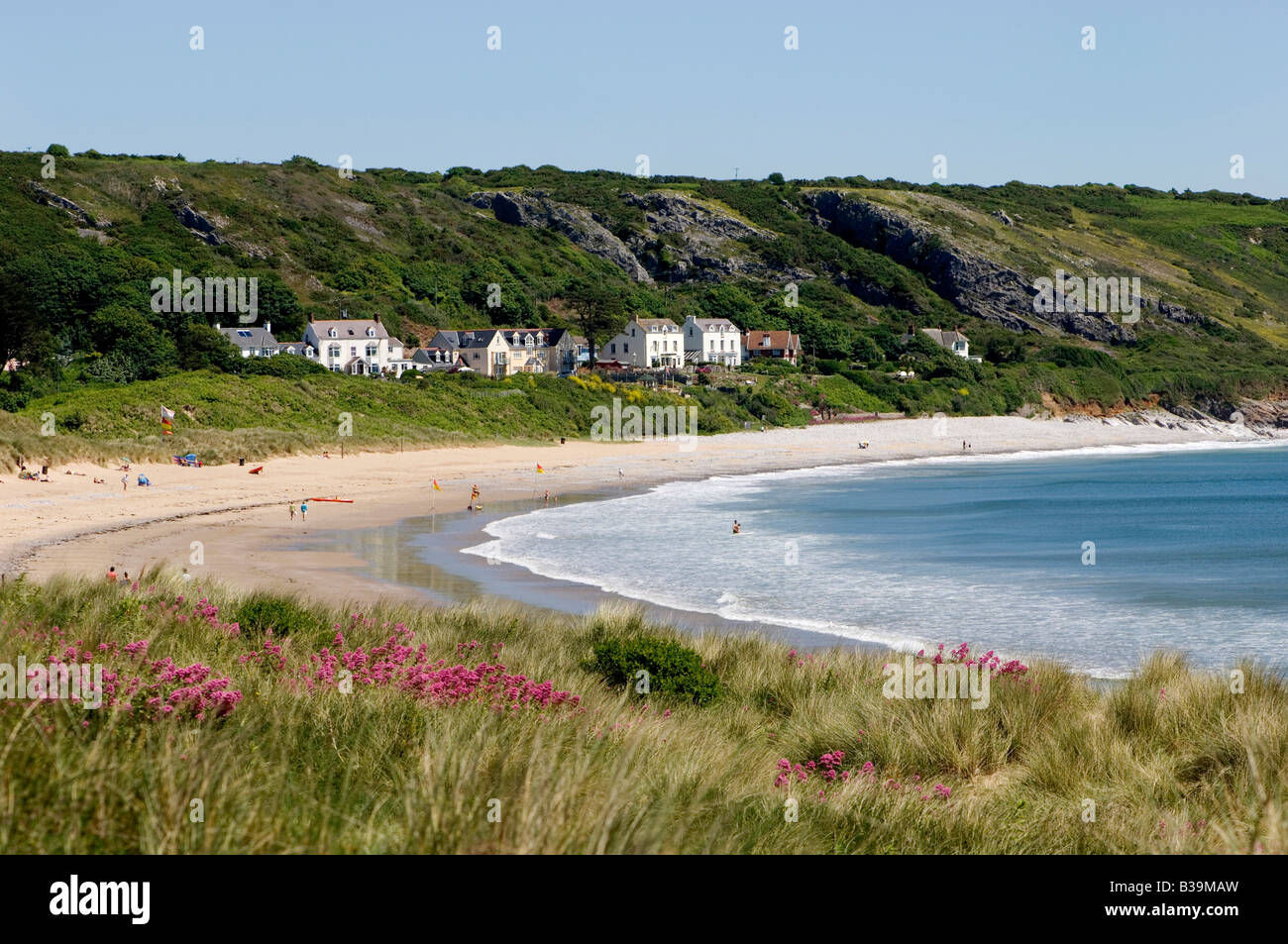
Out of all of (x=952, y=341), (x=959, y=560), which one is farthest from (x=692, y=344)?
(x=959, y=560)

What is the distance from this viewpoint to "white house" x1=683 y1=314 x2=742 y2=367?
10288 cm

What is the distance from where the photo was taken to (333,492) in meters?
39.6

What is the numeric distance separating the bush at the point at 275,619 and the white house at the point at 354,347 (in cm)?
6787

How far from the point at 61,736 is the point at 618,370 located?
279 ft

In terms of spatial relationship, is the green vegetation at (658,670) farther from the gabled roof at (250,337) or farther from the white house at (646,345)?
the white house at (646,345)

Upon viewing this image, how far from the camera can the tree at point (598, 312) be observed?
96438 millimetres

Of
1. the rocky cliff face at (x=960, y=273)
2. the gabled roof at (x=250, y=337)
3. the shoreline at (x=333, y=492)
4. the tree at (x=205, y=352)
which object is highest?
the rocky cliff face at (x=960, y=273)

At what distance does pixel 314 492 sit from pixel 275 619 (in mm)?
29330

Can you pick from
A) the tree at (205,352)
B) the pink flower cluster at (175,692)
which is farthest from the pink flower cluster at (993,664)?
the tree at (205,352)

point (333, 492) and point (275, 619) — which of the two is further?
point (333, 492)

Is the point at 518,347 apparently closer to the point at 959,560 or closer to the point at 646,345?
the point at 646,345

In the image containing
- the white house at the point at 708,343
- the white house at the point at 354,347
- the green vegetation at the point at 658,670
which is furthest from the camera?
the white house at the point at 708,343

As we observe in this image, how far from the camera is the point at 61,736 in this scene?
4.64m
